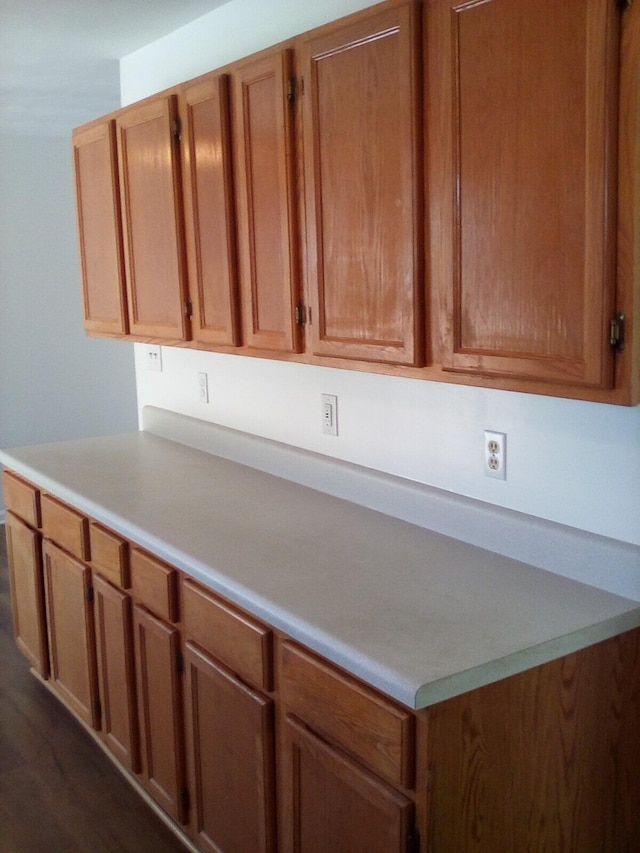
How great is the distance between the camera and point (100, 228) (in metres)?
3.02

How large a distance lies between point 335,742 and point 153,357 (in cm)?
216

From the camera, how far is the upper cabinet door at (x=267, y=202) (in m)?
2.08

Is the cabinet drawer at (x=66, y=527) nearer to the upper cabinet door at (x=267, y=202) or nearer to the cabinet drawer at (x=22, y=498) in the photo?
the cabinet drawer at (x=22, y=498)

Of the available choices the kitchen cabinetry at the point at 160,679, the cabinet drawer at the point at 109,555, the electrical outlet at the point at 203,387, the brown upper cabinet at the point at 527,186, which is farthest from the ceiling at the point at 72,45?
the kitchen cabinetry at the point at 160,679

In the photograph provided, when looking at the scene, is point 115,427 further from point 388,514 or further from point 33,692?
point 388,514

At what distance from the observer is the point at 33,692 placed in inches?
127

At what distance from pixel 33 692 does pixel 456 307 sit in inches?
93.0

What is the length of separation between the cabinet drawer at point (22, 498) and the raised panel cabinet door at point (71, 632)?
0.12 meters

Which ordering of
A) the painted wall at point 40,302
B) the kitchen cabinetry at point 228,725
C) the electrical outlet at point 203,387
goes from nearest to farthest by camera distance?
the kitchen cabinetry at point 228,725 < the electrical outlet at point 203,387 < the painted wall at point 40,302

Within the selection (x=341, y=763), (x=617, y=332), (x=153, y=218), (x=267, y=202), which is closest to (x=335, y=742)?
(x=341, y=763)

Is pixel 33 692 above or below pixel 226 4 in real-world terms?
below

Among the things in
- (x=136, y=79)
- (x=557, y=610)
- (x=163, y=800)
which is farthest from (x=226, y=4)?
(x=163, y=800)

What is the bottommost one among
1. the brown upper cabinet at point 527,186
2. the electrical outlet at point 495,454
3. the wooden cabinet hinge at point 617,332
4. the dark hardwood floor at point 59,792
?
the dark hardwood floor at point 59,792

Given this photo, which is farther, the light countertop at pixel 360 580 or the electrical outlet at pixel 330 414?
the electrical outlet at pixel 330 414
